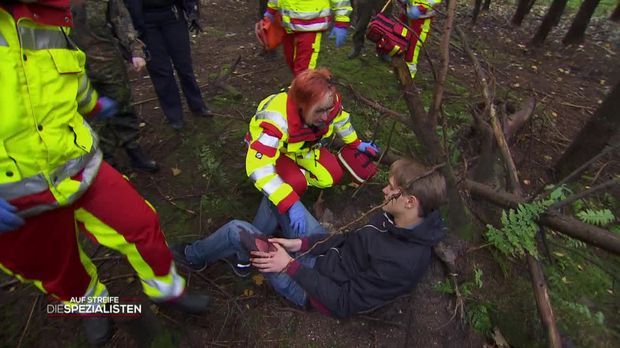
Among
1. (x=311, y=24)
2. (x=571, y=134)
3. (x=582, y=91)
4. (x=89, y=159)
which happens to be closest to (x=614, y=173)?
(x=571, y=134)

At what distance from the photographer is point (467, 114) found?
4.84 m

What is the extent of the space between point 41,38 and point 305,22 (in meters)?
2.77

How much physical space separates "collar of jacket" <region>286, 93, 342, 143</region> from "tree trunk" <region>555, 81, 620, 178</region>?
2.83 metres

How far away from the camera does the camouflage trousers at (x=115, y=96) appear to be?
279 centimetres

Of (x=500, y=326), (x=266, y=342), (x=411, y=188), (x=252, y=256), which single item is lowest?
(x=266, y=342)

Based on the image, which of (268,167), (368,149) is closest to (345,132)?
(368,149)

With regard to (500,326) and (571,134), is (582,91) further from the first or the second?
(500,326)

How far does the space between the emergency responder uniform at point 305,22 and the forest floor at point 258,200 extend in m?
0.93

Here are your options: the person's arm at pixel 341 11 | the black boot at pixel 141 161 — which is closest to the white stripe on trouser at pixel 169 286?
the black boot at pixel 141 161

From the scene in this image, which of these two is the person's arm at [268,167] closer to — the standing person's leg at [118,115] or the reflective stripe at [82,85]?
the reflective stripe at [82,85]

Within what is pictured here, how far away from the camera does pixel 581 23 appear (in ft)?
24.5

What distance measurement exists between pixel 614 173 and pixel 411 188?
3.87m

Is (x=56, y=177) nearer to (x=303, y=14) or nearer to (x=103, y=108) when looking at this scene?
(x=103, y=108)

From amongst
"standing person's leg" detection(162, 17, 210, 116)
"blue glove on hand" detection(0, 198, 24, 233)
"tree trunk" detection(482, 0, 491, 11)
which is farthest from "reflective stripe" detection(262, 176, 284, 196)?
"tree trunk" detection(482, 0, 491, 11)
